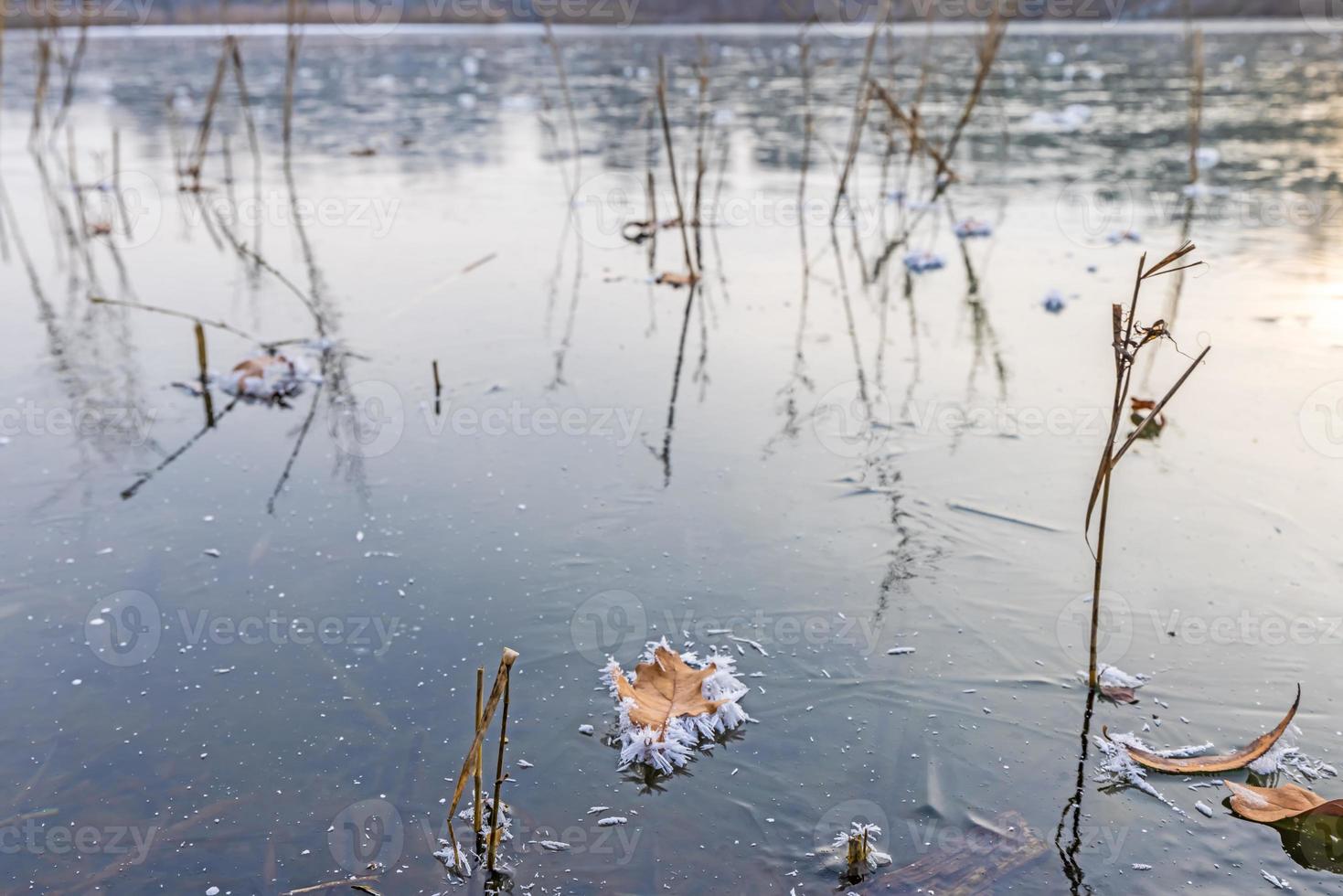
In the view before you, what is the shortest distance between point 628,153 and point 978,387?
6955mm

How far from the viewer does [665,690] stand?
2.38m

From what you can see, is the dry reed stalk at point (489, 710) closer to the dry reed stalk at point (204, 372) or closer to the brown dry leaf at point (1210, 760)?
the brown dry leaf at point (1210, 760)

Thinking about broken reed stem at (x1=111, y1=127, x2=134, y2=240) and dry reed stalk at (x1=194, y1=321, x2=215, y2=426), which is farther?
broken reed stem at (x1=111, y1=127, x2=134, y2=240)

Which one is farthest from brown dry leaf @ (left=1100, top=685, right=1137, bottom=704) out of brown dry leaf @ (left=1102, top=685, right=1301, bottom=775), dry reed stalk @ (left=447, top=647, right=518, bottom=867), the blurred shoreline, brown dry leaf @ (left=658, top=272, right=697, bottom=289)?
the blurred shoreline

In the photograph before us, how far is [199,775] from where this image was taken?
214 centimetres

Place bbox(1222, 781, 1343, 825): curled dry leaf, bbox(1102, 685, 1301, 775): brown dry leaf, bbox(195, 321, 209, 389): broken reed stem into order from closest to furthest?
bbox(1222, 781, 1343, 825): curled dry leaf < bbox(1102, 685, 1301, 775): brown dry leaf < bbox(195, 321, 209, 389): broken reed stem

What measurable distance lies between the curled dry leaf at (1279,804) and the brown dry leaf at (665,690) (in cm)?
108

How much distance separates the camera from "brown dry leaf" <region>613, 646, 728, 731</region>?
7.53 ft

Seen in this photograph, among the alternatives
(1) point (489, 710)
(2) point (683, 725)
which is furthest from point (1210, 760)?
(1) point (489, 710)

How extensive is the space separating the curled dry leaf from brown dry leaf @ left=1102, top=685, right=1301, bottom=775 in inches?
2.7

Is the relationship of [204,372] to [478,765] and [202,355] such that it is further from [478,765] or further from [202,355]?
[478,765]

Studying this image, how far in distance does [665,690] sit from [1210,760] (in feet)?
3.91

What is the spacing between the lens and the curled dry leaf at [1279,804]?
2016 mm

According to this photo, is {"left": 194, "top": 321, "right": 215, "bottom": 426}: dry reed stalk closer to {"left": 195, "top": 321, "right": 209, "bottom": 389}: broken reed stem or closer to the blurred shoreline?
{"left": 195, "top": 321, "right": 209, "bottom": 389}: broken reed stem
